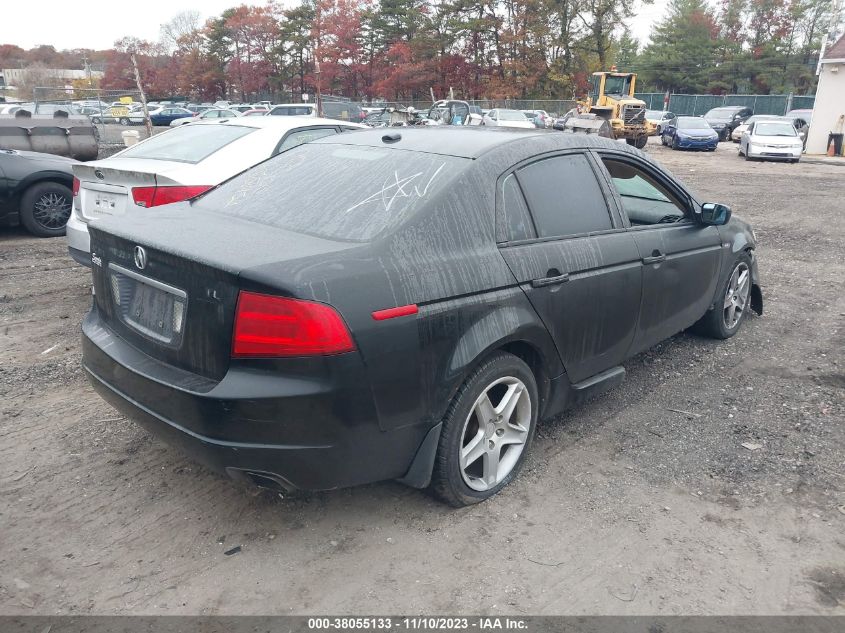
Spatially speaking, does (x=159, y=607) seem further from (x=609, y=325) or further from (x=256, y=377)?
(x=609, y=325)

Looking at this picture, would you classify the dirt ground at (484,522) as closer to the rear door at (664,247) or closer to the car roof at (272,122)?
the rear door at (664,247)

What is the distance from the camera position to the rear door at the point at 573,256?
126 inches

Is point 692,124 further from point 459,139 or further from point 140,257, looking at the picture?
point 140,257

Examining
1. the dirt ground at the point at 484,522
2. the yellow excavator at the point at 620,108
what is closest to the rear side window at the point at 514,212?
the dirt ground at the point at 484,522

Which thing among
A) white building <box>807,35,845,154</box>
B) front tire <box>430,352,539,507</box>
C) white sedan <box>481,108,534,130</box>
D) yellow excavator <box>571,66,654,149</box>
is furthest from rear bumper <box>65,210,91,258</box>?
white building <box>807,35,845,154</box>

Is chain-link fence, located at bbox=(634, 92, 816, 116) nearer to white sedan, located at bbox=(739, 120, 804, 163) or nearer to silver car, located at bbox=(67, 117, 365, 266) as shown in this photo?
white sedan, located at bbox=(739, 120, 804, 163)

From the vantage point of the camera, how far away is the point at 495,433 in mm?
3176

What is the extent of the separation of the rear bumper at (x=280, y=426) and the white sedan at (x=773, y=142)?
81.7 ft

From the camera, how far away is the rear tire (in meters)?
8.44

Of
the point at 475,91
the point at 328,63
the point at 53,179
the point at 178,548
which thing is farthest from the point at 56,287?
the point at 328,63

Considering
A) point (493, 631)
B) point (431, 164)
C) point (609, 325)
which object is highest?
point (431, 164)

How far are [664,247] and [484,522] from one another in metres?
2.05

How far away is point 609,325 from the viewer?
12.1 ft

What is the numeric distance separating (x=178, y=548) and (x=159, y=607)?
348 millimetres
